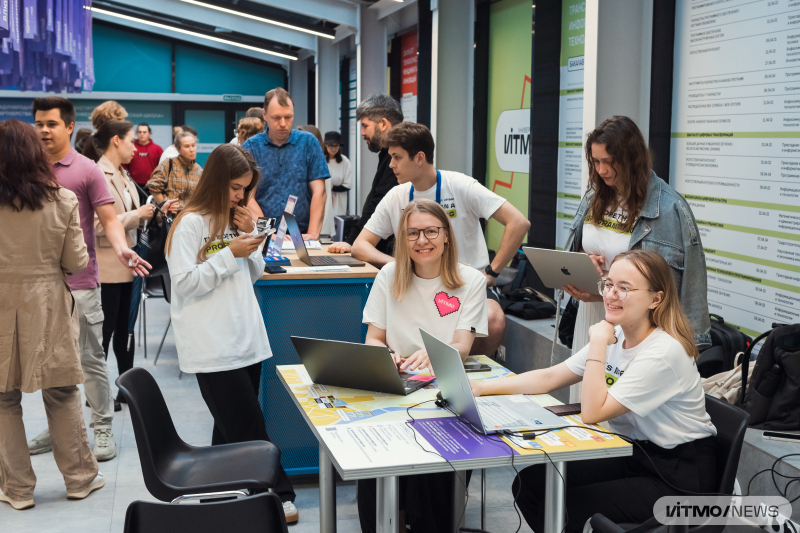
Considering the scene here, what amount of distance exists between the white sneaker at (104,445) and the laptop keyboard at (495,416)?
90.1 inches

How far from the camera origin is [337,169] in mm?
8695

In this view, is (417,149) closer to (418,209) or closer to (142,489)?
(418,209)

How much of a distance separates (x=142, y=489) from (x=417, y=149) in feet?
6.49

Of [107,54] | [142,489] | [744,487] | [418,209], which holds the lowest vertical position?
[142,489]

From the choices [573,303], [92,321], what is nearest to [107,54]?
[92,321]

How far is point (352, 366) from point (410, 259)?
0.62m

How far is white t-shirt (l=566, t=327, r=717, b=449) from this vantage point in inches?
78.7

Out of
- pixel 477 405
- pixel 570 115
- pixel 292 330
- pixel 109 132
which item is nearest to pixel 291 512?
pixel 292 330

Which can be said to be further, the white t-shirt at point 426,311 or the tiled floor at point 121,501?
the tiled floor at point 121,501

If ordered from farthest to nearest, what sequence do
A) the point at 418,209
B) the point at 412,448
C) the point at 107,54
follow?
the point at 107,54 → the point at 418,209 → the point at 412,448

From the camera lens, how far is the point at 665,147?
3939 mm

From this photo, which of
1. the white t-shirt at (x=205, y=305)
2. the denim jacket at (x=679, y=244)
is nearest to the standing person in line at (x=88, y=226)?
the white t-shirt at (x=205, y=305)

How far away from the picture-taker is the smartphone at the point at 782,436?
2771 millimetres

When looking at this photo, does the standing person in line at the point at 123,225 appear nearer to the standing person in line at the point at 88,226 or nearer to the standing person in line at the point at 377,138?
the standing person in line at the point at 88,226
